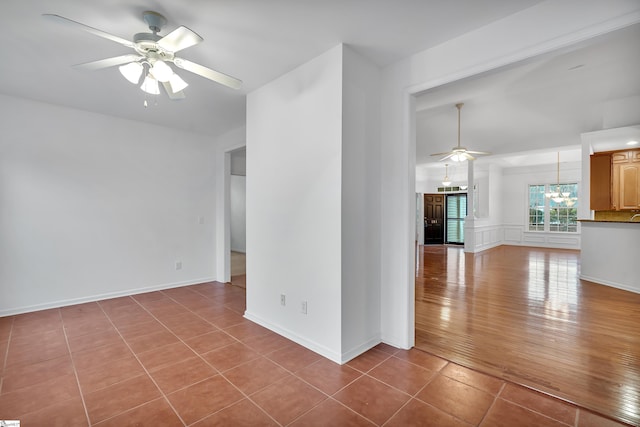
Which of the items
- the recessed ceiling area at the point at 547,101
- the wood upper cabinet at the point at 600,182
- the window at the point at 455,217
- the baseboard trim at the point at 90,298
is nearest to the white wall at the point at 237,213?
the baseboard trim at the point at 90,298

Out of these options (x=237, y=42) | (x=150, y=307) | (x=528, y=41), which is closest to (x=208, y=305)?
(x=150, y=307)

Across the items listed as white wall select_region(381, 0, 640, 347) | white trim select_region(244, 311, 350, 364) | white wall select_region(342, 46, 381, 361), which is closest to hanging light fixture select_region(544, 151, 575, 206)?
white wall select_region(381, 0, 640, 347)

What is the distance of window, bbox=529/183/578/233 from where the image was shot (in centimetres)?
916

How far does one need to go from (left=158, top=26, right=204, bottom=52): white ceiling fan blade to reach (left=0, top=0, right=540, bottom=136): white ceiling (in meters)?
0.28

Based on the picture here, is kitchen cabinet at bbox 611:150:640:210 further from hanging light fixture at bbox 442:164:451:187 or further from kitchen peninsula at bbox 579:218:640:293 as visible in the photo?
hanging light fixture at bbox 442:164:451:187

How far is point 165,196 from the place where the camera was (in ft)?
15.4

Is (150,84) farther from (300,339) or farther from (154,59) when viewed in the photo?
(300,339)

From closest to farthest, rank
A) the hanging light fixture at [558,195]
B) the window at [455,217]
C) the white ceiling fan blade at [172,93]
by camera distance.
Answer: the white ceiling fan blade at [172,93], the hanging light fixture at [558,195], the window at [455,217]

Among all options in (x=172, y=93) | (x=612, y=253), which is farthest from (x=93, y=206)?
(x=612, y=253)

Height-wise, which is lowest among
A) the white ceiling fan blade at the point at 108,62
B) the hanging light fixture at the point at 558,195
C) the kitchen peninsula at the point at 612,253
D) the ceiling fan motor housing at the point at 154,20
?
the kitchen peninsula at the point at 612,253

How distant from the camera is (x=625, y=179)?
5383 millimetres

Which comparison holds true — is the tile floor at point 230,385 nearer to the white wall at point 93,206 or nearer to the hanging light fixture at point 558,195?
the white wall at point 93,206

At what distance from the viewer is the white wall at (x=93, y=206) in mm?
3529

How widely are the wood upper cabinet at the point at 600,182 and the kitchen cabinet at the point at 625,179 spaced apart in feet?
0.23
